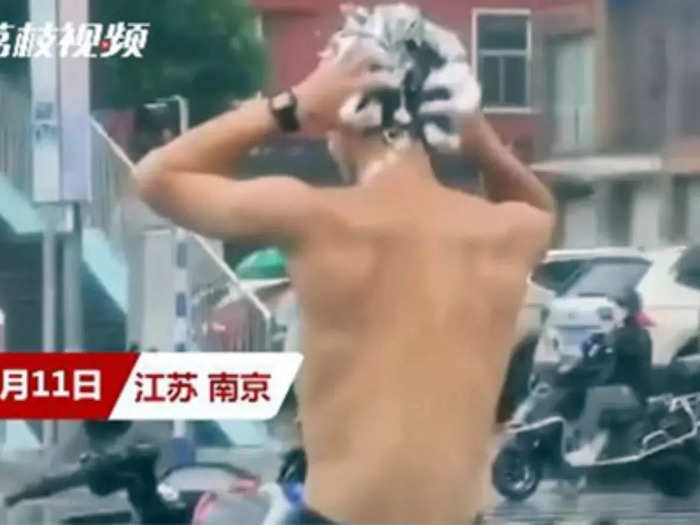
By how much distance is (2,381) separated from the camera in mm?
3912

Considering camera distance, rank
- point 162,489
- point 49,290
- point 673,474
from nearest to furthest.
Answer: point 49,290, point 162,489, point 673,474

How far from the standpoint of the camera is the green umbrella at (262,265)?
3.94 metres

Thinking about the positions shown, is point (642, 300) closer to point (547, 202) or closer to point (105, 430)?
point (547, 202)

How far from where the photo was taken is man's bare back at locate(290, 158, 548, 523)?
156 inches

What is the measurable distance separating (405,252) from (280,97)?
1.39 ft

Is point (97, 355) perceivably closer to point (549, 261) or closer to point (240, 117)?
point (240, 117)

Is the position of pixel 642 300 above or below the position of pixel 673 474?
above

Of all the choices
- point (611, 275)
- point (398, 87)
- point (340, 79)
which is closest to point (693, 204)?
point (611, 275)

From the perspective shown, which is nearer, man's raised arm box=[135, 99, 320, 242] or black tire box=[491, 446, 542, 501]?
man's raised arm box=[135, 99, 320, 242]

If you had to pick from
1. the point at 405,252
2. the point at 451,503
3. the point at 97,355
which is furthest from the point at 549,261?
the point at 97,355

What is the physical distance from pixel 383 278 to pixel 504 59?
1.75 ft

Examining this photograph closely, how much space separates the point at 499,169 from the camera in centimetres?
396

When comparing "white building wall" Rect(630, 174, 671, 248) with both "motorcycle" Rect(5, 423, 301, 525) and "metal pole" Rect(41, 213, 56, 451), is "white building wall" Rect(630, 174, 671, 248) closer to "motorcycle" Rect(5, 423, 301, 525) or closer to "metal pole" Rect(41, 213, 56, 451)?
"motorcycle" Rect(5, 423, 301, 525)
